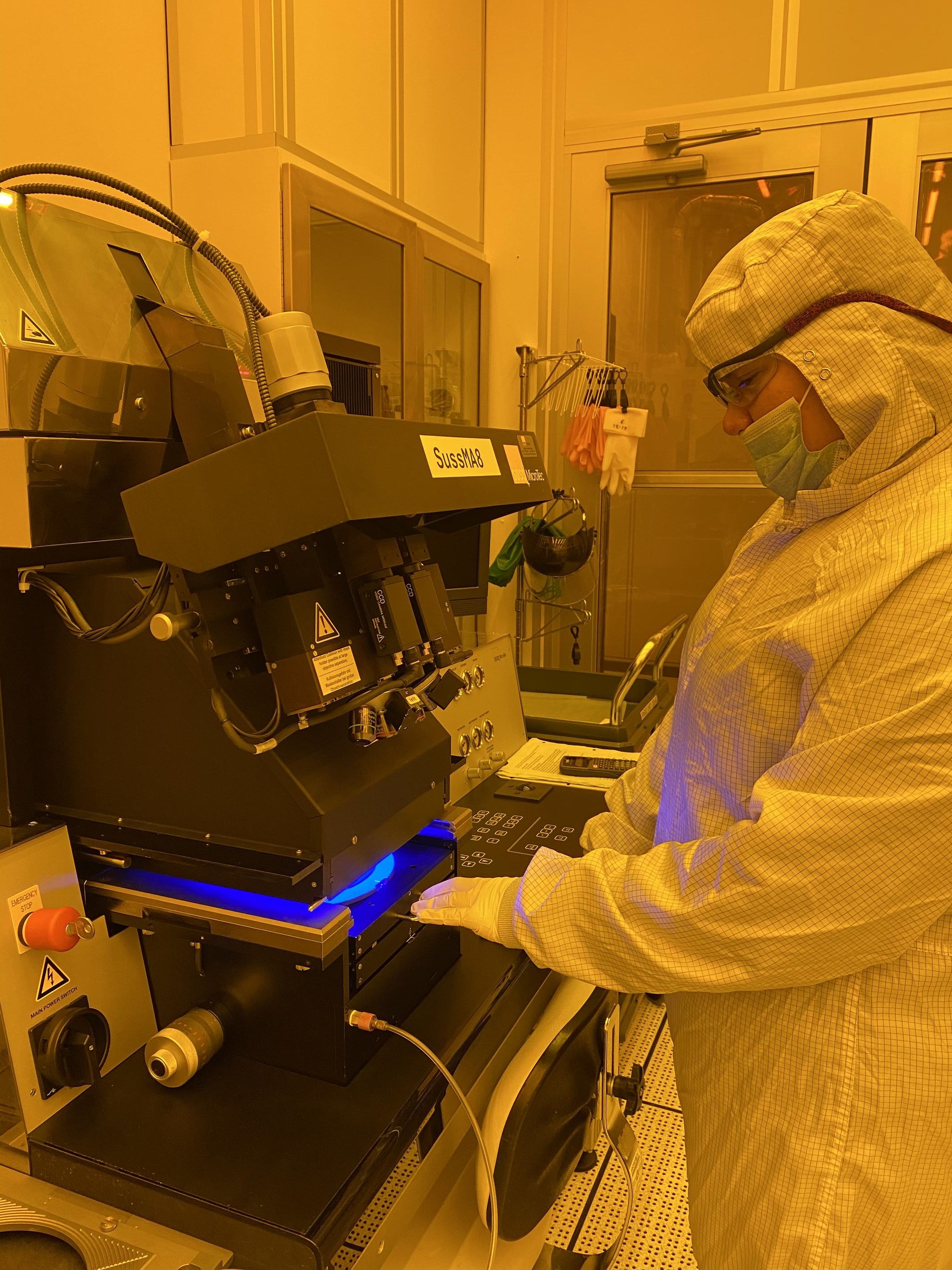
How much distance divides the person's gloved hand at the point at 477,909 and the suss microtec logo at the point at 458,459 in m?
0.49

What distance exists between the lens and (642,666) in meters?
2.27

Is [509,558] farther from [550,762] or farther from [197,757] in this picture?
[197,757]

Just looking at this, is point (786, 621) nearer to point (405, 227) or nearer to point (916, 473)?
point (916, 473)

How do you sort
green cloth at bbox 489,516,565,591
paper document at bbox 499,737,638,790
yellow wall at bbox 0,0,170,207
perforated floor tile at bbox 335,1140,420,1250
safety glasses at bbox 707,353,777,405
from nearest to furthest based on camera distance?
perforated floor tile at bbox 335,1140,420,1250
safety glasses at bbox 707,353,777,405
yellow wall at bbox 0,0,170,207
paper document at bbox 499,737,638,790
green cloth at bbox 489,516,565,591

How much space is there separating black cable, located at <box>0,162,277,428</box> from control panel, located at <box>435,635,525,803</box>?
0.92 metres

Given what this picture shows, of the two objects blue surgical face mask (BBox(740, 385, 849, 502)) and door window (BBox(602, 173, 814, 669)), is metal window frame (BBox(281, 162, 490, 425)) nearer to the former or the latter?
door window (BBox(602, 173, 814, 669))

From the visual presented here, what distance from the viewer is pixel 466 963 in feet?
3.99

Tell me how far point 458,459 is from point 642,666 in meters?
1.49

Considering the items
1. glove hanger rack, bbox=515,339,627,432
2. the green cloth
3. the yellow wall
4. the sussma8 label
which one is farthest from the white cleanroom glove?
the sussma8 label

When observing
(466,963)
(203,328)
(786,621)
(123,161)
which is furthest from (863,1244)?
(123,161)

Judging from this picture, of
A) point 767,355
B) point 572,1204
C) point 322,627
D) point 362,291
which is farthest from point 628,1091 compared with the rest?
point 362,291

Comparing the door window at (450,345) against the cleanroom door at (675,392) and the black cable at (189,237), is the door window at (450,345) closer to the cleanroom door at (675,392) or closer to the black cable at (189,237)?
the cleanroom door at (675,392)

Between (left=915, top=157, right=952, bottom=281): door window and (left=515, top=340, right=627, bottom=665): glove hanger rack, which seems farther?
(left=515, top=340, right=627, bottom=665): glove hanger rack

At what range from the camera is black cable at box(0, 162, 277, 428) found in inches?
34.2
